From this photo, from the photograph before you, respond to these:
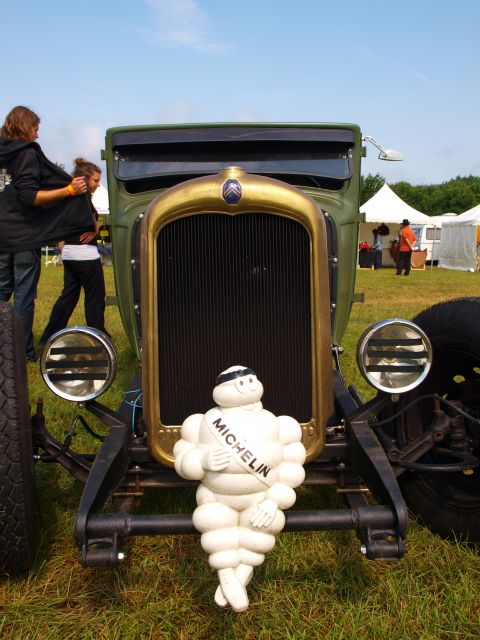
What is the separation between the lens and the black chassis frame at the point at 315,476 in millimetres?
1816

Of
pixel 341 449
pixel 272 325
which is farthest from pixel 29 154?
pixel 341 449

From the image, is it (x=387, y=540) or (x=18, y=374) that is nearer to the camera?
(x=387, y=540)

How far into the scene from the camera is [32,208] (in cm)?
409

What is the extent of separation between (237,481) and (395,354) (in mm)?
840

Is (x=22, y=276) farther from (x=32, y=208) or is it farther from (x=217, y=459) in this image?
(x=217, y=459)

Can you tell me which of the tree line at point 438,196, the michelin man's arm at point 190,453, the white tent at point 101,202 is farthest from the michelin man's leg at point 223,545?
the tree line at point 438,196

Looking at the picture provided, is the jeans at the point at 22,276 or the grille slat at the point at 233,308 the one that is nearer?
the grille slat at the point at 233,308

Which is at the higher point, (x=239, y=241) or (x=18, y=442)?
(x=239, y=241)

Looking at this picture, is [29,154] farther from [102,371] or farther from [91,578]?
[91,578]

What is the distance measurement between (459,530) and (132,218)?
2382mm

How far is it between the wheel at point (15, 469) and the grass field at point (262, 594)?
21 centimetres

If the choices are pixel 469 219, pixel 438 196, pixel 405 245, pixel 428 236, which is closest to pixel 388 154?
pixel 405 245

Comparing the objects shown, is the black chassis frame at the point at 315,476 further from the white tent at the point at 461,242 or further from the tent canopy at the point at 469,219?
the tent canopy at the point at 469,219

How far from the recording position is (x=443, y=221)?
24547 mm
